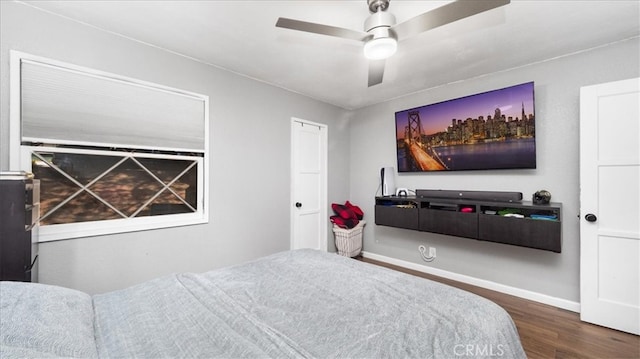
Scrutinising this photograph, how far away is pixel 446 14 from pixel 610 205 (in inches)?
85.9

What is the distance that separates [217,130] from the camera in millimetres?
2721

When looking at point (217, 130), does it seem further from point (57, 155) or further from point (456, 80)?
point (456, 80)

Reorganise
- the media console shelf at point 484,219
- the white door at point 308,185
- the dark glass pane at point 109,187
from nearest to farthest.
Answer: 1. the dark glass pane at point 109,187
2. the media console shelf at point 484,219
3. the white door at point 308,185

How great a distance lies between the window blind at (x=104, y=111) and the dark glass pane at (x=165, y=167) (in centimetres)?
12

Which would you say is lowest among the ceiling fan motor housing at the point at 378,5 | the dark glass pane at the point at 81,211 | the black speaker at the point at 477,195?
the dark glass pane at the point at 81,211

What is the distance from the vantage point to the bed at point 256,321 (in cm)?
91

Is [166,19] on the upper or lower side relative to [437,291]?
upper

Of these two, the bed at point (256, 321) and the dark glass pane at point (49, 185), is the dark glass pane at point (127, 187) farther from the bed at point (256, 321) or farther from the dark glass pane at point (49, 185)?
the bed at point (256, 321)

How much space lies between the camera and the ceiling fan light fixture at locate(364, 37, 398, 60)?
61.4 inches

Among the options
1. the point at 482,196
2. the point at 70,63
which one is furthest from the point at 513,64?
the point at 70,63

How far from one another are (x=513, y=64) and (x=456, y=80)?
556 millimetres

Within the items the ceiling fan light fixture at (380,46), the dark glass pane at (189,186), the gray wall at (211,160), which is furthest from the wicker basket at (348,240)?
the ceiling fan light fixture at (380,46)

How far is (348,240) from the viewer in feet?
12.5

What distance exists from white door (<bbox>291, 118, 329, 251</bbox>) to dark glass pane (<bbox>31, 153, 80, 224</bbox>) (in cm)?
215
